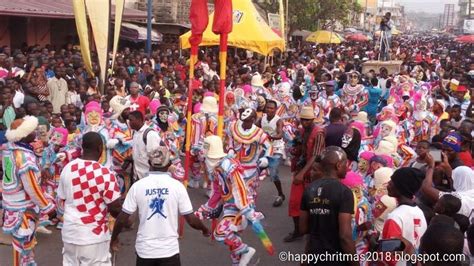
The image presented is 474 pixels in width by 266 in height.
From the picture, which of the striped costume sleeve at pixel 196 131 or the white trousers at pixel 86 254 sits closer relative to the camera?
the white trousers at pixel 86 254

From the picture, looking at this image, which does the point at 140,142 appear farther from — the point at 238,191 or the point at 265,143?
the point at 238,191

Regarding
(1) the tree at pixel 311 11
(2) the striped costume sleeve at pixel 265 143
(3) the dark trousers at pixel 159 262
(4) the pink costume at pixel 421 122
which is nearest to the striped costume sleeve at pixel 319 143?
(2) the striped costume sleeve at pixel 265 143

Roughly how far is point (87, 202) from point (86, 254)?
0.44 meters

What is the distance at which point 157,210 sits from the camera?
14.7 ft

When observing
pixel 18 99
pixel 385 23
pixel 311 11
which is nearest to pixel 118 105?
pixel 18 99

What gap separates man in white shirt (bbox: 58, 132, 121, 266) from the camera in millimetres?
4719

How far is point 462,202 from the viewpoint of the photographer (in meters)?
5.05

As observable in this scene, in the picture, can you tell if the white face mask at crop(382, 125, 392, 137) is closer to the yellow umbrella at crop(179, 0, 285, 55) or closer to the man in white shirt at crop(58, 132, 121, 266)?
the man in white shirt at crop(58, 132, 121, 266)

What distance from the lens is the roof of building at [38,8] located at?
47.2 ft

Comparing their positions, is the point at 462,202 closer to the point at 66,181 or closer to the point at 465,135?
the point at 465,135

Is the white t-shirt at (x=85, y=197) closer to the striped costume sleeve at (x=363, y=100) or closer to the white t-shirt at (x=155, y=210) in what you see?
the white t-shirt at (x=155, y=210)

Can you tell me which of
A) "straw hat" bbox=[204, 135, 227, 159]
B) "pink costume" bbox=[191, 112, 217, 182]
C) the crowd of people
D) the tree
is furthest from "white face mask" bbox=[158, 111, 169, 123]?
the tree

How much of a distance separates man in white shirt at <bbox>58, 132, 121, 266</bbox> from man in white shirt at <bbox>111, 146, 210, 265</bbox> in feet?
1.01

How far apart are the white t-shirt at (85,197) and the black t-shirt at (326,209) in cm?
160
